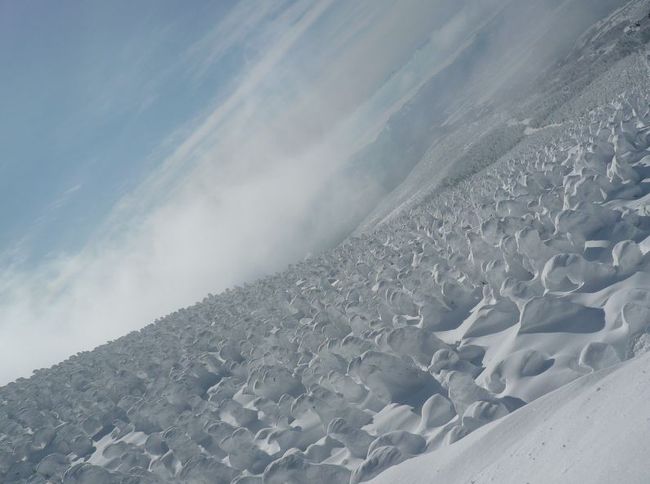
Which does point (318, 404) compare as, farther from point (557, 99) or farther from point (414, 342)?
point (557, 99)

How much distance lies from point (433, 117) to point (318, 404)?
49.6 meters

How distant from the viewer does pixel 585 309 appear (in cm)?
420

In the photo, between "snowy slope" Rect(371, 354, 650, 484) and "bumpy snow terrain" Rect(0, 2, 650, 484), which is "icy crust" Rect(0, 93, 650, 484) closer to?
"bumpy snow terrain" Rect(0, 2, 650, 484)

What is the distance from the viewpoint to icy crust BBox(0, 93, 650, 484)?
3.93 m

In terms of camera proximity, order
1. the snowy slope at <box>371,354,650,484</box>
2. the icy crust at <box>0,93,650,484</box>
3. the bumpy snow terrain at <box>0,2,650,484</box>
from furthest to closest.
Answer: the icy crust at <box>0,93,650,484</box>, the bumpy snow terrain at <box>0,2,650,484</box>, the snowy slope at <box>371,354,650,484</box>

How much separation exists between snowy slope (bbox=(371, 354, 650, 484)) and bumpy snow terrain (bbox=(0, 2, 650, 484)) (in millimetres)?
11

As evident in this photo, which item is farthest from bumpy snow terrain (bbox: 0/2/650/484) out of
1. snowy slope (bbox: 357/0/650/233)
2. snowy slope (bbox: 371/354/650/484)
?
snowy slope (bbox: 357/0/650/233)

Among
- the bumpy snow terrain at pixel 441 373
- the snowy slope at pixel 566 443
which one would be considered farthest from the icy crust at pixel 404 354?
the snowy slope at pixel 566 443

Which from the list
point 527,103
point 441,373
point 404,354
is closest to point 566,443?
point 441,373

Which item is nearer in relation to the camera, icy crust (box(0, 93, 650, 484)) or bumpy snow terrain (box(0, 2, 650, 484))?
bumpy snow terrain (box(0, 2, 650, 484))

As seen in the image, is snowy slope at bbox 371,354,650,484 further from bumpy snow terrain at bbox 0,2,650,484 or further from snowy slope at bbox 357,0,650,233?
snowy slope at bbox 357,0,650,233

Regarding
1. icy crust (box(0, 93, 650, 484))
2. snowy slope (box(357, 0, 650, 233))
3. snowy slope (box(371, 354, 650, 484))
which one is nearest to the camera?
snowy slope (box(371, 354, 650, 484))

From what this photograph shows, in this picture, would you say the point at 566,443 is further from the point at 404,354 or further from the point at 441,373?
the point at 404,354

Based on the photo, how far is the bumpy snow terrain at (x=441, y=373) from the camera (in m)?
3.06
